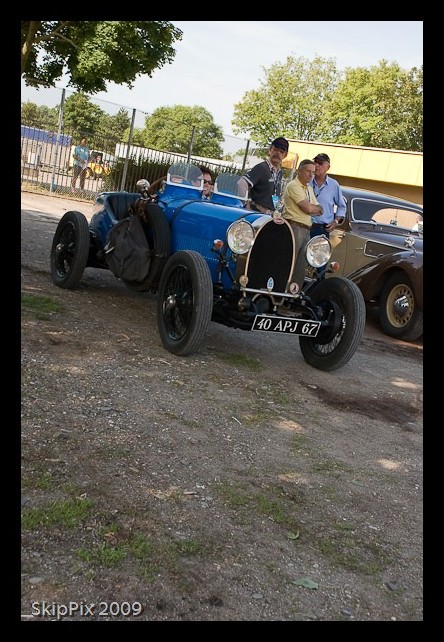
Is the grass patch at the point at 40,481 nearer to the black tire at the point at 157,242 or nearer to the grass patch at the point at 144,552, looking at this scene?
the grass patch at the point at 144,552

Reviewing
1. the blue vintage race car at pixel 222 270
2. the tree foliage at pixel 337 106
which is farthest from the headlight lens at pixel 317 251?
the tree foliage at pixel 337 106

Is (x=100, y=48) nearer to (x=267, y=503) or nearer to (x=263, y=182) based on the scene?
(x=263, y=182)

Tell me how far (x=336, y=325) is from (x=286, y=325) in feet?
2.06

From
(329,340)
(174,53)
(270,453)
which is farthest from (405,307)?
(174,53)

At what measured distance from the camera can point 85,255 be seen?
22.9 feet

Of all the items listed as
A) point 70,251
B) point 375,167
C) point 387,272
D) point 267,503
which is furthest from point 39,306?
point 375,167

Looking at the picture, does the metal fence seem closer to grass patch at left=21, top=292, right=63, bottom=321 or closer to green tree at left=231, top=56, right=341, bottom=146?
grass patch at left=21, top=292, right=63, bottom=321

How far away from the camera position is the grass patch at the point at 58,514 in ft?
8.99

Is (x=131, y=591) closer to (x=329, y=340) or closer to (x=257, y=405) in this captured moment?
(x=257, y=405)

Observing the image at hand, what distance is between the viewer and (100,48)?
15.1 metres

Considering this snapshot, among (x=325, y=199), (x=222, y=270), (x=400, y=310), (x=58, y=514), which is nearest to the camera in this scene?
(x=58, y=514)

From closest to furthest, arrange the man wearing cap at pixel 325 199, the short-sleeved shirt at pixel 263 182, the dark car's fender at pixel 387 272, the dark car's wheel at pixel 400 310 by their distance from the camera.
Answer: the short-sleeved shirt at pixel 263 182
the man wearing cap at pixel 325 199
the dark car's fender at pixel 387 272
the dark car's wheel at pixel 400 310

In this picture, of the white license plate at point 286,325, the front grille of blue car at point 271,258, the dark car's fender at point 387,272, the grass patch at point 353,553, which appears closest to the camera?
the grass patch at point 353,553

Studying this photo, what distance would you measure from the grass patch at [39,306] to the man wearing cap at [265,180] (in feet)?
7.29
